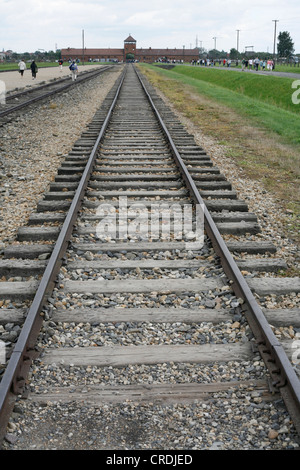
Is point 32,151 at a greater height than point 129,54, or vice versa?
point 129,54

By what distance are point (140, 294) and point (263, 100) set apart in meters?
25.2

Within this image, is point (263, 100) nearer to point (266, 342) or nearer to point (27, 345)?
point (266, 342)

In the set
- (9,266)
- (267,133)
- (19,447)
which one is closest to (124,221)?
(9,266)

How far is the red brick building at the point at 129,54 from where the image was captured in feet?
500

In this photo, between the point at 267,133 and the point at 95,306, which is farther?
the point at 267,133

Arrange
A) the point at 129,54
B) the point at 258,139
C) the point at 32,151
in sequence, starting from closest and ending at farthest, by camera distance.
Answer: the point at 32,151
the point at 258,139
the point at 129,54

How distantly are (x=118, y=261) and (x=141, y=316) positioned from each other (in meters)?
1.13

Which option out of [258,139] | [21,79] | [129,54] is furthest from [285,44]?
[258,139]

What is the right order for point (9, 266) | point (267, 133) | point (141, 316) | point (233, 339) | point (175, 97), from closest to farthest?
point (233, 339) → point (141, 316) → point (9, 266) → point (267, 133) → point (175, 97)

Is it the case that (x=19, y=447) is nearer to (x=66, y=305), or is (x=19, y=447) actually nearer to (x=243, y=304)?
(x=66, y=305)

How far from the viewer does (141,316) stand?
3994 millimetres

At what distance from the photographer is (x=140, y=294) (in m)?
4.40

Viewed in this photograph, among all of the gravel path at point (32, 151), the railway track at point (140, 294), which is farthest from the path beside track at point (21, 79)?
the railway track at point (140, 294)

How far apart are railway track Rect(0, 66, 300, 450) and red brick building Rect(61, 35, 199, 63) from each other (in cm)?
15494
